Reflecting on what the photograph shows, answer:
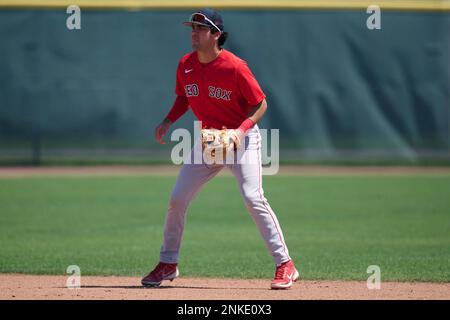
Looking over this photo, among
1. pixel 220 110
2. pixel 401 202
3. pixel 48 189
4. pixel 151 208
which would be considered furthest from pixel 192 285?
pixel 48 189

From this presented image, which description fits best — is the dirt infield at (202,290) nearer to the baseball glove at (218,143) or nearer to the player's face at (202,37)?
the baseball glove at (218,143)

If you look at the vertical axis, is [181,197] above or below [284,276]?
above

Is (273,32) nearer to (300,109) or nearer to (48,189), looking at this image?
(300,109)

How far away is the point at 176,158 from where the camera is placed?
48.2 ft

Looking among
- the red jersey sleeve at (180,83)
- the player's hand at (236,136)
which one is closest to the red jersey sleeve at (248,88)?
the player's hand at (236,136)

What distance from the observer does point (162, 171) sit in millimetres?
14320

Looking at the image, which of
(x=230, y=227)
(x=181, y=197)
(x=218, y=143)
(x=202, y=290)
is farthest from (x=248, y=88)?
(x=230, y=227)

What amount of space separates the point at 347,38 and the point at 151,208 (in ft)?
18.7

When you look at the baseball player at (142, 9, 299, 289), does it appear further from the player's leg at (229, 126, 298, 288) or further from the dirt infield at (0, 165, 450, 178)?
the dirt infield at (0, 165, 450, 178)

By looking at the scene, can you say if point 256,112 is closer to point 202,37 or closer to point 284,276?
point 202,37

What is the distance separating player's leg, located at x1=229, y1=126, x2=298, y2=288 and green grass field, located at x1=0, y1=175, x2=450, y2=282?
0.84 meters

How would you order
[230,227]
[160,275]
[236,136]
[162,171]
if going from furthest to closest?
[162,171] < [230,227] < [160,275] < [236,136]

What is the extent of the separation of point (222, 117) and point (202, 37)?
534mm

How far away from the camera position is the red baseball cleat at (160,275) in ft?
18.4
